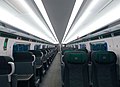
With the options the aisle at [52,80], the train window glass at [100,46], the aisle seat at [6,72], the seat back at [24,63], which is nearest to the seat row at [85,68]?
the aisle seat at [6,72]

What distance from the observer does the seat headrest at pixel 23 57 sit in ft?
14.7

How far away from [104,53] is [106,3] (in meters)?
1.23

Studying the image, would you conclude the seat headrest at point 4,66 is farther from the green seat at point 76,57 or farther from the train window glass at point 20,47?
the train window glass at point 20,47

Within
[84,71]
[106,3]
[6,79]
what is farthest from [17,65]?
[106,3]

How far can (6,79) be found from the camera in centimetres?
268

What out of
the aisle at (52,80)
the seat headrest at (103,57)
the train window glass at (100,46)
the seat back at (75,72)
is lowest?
the aisle at (52,80)

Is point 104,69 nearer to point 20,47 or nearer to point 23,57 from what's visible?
point 23,57

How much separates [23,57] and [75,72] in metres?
1.86

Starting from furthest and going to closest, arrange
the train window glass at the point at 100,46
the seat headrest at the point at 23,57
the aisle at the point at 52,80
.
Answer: the train window glass at the point at 100,46
the aisle at the point at 52,80
the seat headrest at the point at 23,57

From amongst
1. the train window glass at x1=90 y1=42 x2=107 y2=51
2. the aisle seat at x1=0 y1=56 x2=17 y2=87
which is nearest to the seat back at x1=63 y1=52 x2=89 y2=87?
the aisle seat at x1=0 y1=56 x2=17 y2=87

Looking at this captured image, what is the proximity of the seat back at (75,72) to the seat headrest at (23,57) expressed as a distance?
5.26 feet

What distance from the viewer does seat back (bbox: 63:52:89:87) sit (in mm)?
3365

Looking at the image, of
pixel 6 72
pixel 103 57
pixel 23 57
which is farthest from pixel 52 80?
pixel 6 72

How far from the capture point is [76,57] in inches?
131
